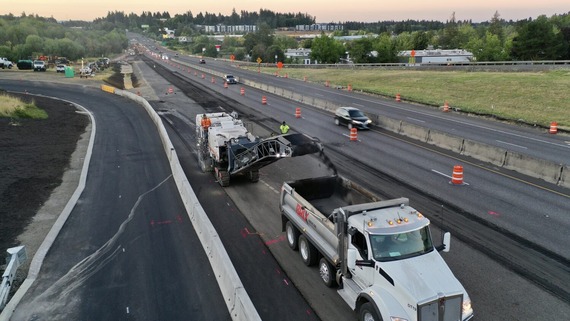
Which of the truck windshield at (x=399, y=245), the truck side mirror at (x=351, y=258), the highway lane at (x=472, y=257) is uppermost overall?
the truck windshield at (x=399, y=245)

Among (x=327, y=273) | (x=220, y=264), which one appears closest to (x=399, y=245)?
(x=327, y=273)

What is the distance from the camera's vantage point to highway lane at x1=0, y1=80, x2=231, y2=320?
35.5 ft

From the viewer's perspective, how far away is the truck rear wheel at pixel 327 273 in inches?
446

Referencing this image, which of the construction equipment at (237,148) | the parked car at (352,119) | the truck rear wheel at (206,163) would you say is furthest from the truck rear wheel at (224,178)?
the parked car at (352,119)

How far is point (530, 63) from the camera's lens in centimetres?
6825

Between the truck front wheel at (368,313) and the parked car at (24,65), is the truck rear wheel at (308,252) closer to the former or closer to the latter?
the truck front wheel at (368,313)

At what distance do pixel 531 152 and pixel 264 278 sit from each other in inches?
845

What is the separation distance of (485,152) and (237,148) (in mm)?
14334

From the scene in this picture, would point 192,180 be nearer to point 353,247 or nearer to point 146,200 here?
point 146,200

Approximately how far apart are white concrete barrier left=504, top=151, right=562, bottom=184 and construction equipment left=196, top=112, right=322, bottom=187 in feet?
39.9

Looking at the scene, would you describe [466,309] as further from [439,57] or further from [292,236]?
[439,57]

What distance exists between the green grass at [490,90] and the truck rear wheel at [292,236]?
2896 cm

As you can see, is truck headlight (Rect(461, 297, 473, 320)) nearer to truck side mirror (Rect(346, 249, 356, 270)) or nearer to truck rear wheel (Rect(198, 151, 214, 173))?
truck side mirror (Rect(346, 249, 356, 270))

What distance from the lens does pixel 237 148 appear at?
20047 millimetres
